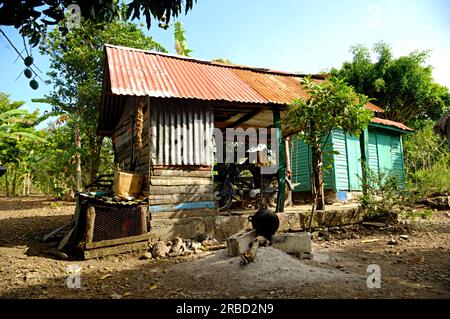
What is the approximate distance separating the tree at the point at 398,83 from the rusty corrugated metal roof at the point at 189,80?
33.2 ft

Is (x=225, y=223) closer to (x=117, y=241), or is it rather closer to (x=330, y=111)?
(x=117, y=241)

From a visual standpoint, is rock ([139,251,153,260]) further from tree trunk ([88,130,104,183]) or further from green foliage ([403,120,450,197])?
green foliage ([403,120,450,197])

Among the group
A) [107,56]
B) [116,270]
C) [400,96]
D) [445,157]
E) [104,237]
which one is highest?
[400,96]

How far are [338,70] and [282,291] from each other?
18265 mm

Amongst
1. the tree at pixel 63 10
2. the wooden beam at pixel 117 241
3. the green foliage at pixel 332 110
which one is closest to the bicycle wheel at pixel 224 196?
the wooden beam at pixel 117 241

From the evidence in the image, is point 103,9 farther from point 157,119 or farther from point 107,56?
point 107,56

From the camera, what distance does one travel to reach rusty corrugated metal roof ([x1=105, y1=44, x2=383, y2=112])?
22.2 feet

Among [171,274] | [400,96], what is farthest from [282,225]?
[400,96]

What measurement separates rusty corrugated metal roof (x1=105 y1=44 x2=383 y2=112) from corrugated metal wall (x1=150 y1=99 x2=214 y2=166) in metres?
0.45

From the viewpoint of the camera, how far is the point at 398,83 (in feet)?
Answer: 57.1

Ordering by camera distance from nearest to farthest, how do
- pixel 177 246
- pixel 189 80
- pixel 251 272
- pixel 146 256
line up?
pixel 251 272 < pixel 146 256 < pixel 177 246 < pixel 189 80

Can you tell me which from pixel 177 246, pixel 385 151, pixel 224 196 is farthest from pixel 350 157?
pixel 177 246

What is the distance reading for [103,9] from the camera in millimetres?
3068

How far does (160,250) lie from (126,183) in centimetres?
164
